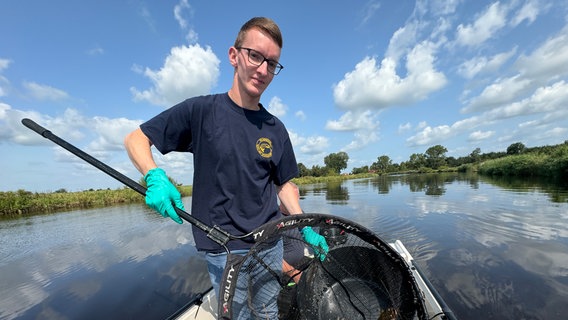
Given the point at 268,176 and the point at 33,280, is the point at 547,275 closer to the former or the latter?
the point at 268,176

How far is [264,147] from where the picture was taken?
1872mm

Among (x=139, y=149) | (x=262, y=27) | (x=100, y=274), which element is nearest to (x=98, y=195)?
(x=100, y=274)

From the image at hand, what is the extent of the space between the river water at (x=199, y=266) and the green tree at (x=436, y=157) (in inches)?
4354

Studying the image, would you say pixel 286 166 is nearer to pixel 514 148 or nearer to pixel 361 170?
pixel 514 148

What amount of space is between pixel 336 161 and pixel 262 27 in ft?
381

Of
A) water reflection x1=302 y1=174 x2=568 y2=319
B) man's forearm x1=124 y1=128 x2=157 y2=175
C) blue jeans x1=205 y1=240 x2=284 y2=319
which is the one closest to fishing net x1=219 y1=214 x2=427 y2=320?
blue jeans x1=205 y1=240 x2=284 y2=319

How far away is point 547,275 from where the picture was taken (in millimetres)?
5887

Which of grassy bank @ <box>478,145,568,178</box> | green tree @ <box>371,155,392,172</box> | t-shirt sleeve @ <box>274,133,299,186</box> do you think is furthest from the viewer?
green tree @ <box>371,155,392,172</box>

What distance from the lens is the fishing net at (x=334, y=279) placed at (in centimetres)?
148

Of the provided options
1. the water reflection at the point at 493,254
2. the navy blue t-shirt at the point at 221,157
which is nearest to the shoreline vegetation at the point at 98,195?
the water reflection at the point at 493,254

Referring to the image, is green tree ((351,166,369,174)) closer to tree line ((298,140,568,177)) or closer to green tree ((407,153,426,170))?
tree line ((298,140,568,177))

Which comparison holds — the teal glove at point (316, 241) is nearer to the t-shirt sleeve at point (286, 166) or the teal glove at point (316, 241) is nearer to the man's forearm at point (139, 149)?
the t-shirt sleeve at point (286, 166)

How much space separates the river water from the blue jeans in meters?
4.71

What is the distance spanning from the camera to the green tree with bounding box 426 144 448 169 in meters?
111
